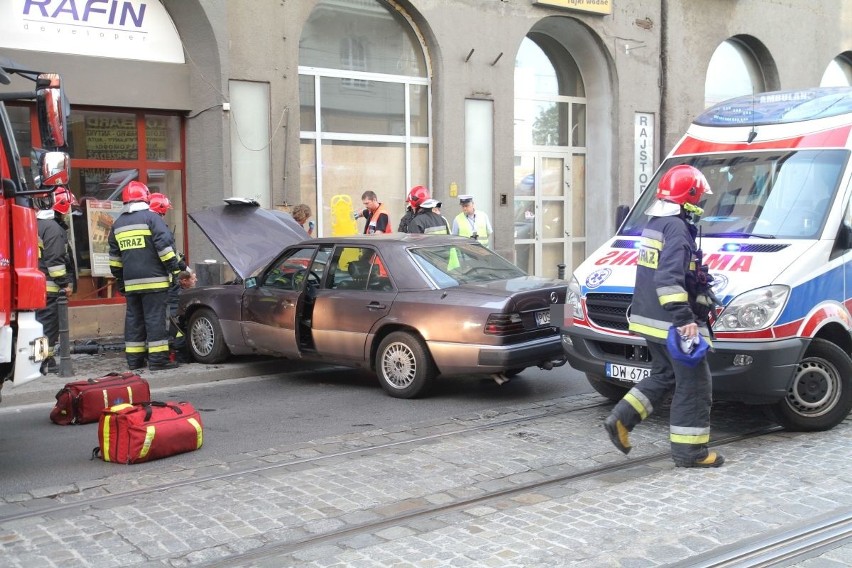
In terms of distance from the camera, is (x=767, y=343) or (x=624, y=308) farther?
(x=624, y=308)

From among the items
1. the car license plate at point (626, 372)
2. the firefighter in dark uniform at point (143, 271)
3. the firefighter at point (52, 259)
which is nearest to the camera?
the car license plate at point (626, 372)

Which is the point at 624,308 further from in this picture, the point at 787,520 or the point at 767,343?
the point at 787,520

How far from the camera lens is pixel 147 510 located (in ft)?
18.5

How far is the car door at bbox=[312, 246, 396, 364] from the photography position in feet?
30.2

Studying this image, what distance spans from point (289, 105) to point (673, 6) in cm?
949

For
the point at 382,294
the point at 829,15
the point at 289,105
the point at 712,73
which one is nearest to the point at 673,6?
the point at 712,73

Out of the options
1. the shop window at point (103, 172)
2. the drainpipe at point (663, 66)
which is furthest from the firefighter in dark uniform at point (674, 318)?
the drainpipe at point (663, 66)

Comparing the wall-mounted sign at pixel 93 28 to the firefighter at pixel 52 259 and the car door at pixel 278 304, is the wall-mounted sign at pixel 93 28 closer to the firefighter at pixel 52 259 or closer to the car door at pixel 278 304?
the firefighter at pixel 52 259

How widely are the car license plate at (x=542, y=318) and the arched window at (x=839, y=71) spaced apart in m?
18.0

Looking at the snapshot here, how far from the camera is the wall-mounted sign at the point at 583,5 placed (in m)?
17.2

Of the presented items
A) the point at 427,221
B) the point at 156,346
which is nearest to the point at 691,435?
the point at 156,346

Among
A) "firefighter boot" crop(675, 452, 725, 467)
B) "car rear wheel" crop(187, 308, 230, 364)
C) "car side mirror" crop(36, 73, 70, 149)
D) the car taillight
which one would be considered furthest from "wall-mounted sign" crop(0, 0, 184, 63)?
"firefighter boot" crop(675, 452, 725, 467)

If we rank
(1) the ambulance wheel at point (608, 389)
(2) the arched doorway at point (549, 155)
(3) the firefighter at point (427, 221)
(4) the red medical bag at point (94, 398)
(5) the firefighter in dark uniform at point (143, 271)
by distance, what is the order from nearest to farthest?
(4) the red medical bag at point (94, 398)
(1) the ambulance wheel at point (608, 389)
(5) the firefighter in dark uniform at point (143, 271)
(3) the firefighter at point (427, 221)
(2) the arched doorway at point (549, 155)

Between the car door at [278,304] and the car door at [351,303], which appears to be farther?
the car door at [278,304]
